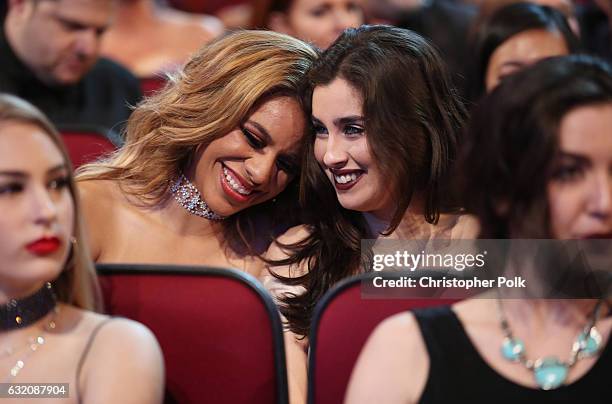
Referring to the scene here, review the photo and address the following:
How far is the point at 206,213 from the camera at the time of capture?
6.21ft

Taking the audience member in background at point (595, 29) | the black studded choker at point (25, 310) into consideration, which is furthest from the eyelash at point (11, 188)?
the audience member in background at point (595, 29)

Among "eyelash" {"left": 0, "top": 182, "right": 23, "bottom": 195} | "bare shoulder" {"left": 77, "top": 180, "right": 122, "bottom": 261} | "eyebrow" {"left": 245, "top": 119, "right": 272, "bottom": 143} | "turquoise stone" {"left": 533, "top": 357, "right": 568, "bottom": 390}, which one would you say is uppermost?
"eyebrow" {"left": 245, "top": 119, "right": 272, "bottom": 143}

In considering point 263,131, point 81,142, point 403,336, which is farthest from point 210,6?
point 403,336

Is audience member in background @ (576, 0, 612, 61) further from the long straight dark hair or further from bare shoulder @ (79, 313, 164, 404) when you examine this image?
bare shoulder @ (79, 313, 164, 404)

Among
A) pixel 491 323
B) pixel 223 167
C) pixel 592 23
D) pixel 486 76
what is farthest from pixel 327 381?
pixel 592 23

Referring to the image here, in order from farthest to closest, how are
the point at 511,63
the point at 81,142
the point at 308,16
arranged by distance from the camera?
1. the point at 308,16
2. the point at 511,63
3. the point at 81,142

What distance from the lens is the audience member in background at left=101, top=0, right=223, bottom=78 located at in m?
3.59

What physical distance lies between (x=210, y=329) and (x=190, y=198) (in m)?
0.55

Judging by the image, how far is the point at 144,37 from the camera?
11.9ft

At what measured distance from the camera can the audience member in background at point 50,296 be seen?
116 cm

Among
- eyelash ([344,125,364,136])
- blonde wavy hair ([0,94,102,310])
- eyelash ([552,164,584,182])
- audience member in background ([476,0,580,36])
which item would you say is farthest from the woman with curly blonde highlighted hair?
audience member in background ([476,0,580,36])

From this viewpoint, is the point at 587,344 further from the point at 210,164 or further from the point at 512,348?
the point at 210,164

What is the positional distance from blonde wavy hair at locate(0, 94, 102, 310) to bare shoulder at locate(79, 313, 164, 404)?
0.18ft

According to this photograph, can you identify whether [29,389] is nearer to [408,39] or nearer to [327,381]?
[327,381]
